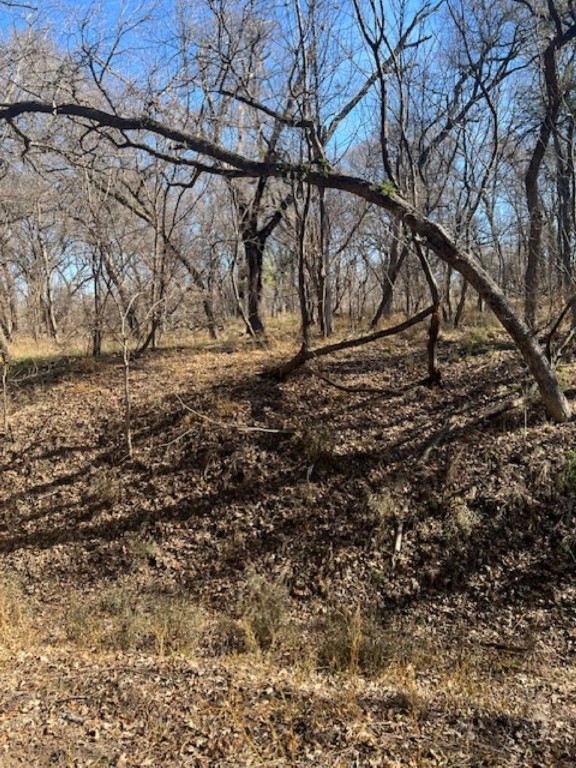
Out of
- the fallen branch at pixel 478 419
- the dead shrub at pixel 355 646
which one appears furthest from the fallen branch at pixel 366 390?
the dead shrub at pixel 355 646

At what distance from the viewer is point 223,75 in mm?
7289

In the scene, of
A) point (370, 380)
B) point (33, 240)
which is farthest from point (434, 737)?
point (33, 240)

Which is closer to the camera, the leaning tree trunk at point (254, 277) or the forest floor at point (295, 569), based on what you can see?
the forest floor at point (295, 569)

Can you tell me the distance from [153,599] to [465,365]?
5031mm

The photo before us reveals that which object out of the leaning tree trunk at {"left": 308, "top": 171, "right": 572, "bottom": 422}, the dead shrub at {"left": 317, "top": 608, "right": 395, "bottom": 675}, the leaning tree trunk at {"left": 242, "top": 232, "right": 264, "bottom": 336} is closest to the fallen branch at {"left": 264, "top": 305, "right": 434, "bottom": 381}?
the leaning tree trunk at {"left": 308, "top": 171, "right": 572, "bottom": 422}

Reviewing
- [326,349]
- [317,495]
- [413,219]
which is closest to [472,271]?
[413,219]

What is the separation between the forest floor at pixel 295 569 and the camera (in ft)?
9.53

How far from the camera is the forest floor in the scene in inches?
114

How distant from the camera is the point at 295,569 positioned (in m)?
5.17

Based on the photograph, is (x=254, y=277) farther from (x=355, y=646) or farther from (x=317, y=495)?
(x=355, y=646)

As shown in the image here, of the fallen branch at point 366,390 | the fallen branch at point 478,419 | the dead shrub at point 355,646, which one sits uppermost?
the fallen branch at point 366,390

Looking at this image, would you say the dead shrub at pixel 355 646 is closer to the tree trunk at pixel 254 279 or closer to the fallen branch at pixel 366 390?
the fallen branch at pixel 366 390

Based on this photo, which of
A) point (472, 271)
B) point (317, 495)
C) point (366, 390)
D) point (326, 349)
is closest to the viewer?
point (472, 271)

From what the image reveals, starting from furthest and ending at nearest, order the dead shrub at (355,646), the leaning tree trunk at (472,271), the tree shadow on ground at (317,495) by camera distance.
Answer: the leaning tree trunk at (472,271)
the tree shadow on ground at (317,495)
the dead shrub at (355,646)
